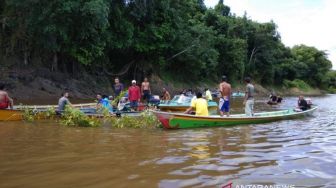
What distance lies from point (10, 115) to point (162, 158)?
27.3ft

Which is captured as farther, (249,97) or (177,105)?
(177,105)

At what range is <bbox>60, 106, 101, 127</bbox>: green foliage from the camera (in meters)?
12.5

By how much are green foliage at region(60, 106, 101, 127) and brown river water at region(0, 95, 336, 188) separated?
98 cm

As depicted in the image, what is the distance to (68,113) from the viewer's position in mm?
12820

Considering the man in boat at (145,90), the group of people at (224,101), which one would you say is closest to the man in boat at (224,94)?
the group of people at (224,101)

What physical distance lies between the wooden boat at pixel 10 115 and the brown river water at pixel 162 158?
2.31 meters

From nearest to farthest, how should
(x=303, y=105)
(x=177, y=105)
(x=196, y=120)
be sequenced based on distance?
1. (x=196, y=120)
2. (x=303, y=105)
3. (x=177, y=105)

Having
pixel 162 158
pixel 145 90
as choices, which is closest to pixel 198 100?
pixel 162 158

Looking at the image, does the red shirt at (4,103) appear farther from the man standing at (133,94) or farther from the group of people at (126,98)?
the man standing at (133,94)

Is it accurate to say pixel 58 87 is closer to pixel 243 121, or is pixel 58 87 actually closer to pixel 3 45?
pixel 3 45

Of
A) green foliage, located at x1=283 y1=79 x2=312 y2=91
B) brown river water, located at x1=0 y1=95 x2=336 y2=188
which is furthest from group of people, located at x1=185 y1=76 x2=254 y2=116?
green foliage, located at x1=283 y1=79 x2=312 y2=91

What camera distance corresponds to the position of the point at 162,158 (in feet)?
24.1

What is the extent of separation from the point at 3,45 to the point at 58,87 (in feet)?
14.9

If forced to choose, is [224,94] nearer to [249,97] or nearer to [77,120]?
[249,97]
